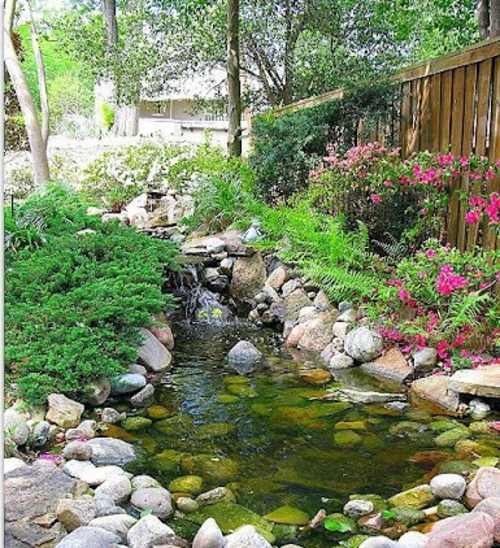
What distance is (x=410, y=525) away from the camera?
248 centimetres

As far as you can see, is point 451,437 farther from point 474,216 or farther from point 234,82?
point 234,82

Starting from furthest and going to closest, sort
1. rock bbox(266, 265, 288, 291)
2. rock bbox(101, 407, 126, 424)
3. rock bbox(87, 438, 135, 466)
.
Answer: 1. rock bbox(266, 265, 288, 291)
2. rock bbox(101, 407, 126, 424)
3. rock bbox(87, 438, 135, 466)

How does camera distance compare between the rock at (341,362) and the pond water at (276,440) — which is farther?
the rock at (341,362)

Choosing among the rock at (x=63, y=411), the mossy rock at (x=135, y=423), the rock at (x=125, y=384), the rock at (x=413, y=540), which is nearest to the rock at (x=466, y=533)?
the rock at (x=413, y=540)

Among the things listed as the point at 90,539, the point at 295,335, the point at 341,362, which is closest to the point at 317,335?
the point at 295,335

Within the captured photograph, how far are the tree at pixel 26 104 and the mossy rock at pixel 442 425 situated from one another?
7430 mm

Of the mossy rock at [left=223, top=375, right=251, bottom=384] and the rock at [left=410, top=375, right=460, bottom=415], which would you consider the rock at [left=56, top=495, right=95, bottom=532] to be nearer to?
the mossy rock at [left=223, top=375, right=251, bottom=384]

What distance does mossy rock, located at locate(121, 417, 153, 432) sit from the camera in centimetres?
351

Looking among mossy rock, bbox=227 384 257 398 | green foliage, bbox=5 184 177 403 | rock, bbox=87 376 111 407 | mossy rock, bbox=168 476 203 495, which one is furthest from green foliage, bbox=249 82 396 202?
mossy rock, bbox=168 476 203 495

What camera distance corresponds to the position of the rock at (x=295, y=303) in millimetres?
5730

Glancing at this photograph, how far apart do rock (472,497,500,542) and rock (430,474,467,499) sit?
0.20 meters

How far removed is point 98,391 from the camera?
3791 millimetres

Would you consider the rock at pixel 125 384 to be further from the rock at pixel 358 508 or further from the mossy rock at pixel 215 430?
the rock at pixel 358 508

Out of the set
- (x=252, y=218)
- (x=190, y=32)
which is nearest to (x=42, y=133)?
(x=190, y=32)
